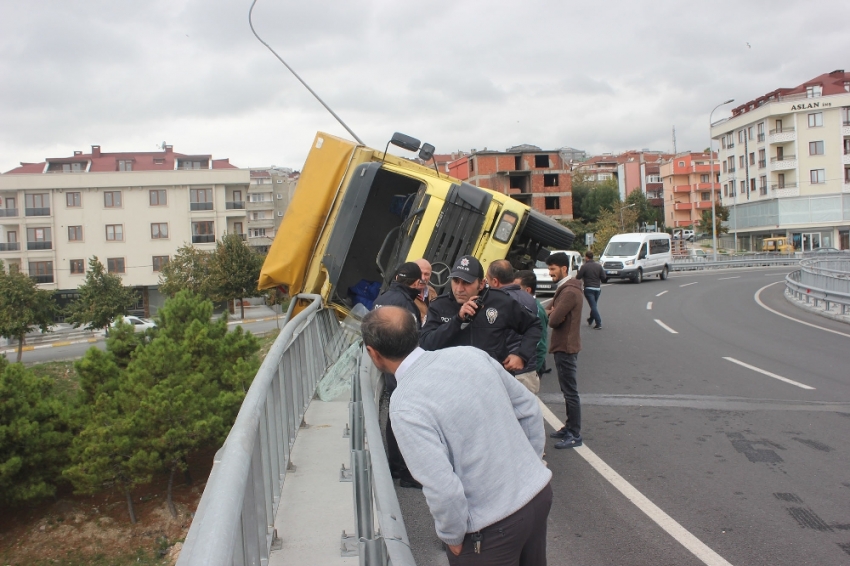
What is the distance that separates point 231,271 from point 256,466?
163 ft

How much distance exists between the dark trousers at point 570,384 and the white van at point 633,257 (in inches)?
1111

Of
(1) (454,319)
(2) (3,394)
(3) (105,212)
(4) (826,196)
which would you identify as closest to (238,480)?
(1) (454,319)

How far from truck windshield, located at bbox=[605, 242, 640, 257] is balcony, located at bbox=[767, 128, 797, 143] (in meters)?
44.5

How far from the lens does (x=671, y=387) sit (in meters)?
10.0

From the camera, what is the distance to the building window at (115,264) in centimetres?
5891

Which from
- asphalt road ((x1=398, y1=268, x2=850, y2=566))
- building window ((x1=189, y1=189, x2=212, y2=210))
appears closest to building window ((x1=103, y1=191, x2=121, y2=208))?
building window ((x1=189, y1=189, x2=212, y2=210))

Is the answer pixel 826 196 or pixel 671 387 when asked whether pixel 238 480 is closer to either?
pixel 671 387

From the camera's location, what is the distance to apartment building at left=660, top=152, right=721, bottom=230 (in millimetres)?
99875

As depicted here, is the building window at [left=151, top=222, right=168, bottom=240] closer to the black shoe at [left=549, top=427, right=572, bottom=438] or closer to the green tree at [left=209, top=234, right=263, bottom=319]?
the green tree at [left=209, top=234, right=263, bottom=319]

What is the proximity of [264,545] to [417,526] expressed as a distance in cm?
183

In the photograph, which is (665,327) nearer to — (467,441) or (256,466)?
(256,466)

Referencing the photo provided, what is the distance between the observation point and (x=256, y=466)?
3.39 metres

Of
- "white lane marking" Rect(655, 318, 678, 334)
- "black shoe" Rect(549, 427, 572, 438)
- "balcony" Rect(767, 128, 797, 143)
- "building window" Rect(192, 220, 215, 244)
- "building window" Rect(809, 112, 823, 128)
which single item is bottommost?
"black shoe" Rect(549, 427, 572, 438)

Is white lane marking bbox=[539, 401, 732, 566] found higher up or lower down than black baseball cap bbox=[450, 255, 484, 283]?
lower down
